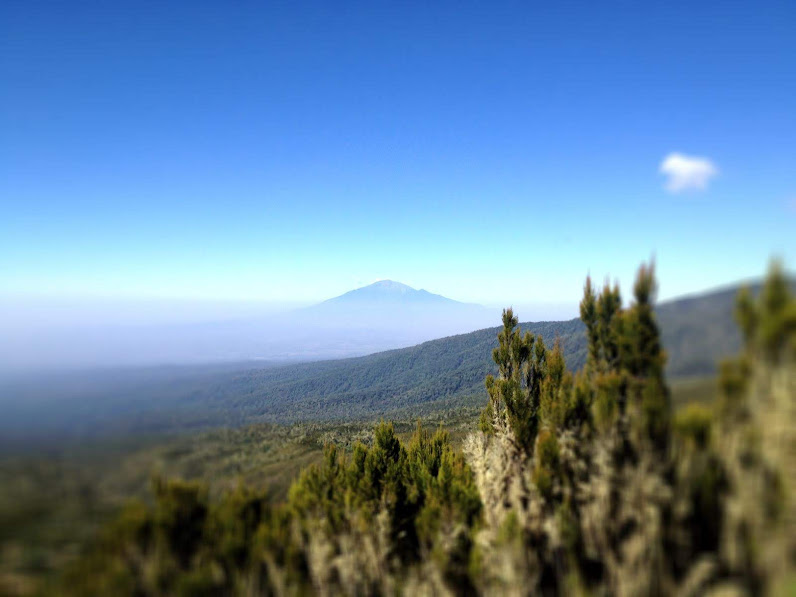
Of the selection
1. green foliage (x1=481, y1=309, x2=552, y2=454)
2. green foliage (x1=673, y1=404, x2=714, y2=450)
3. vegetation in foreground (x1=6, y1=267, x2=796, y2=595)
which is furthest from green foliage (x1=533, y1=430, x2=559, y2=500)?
green foliage (x1=481, y1=309, x2=552, y2=454)

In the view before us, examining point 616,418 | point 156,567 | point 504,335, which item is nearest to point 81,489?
point 156,567

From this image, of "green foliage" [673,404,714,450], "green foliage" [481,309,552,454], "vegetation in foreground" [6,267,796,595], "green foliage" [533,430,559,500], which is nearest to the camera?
"vegetation in foreground" [6,267,796,595]

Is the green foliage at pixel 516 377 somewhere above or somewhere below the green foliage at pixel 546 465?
above

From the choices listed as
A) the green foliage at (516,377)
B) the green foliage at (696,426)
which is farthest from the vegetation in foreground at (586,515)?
the green foliage at (516,377)

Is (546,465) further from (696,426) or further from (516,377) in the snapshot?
(516,377)

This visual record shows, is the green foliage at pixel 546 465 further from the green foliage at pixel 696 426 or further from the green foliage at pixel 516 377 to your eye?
the green foliage at pixel 516 377

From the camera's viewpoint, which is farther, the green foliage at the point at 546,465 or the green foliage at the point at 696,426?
the green foliage at the point at 546,465

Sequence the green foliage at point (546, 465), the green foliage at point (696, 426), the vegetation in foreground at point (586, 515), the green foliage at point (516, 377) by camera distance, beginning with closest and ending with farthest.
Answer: the vegetation in foreground at point (586, 515)
the green foliage at point (696, 426)
the green foliage at point (546, 465)
the green foliage at point (516, 377)

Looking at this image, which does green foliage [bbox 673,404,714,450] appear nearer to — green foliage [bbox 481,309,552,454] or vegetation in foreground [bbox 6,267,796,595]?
vegetation in foreground [bbox 6,267,796,595]

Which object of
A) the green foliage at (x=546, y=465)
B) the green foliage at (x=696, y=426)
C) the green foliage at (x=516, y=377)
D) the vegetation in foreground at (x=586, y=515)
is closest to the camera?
the vegetation in foreground at (x=586, y=515)
